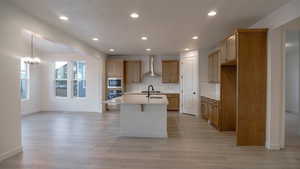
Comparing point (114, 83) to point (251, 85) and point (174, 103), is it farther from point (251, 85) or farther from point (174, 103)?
point (251, 85)

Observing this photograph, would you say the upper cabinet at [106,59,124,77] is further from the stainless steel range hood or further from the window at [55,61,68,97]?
the window at [55,61,68,97]

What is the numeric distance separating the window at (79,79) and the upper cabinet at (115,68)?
1064 mm

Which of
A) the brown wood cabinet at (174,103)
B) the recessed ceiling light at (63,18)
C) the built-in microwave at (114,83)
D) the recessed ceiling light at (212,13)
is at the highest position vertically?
→ the recessed ceiling light at (63,18)

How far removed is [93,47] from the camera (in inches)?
276

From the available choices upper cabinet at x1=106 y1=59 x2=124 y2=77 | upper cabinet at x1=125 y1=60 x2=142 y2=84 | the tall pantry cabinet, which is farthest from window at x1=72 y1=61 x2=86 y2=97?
the tall pantry cabinet

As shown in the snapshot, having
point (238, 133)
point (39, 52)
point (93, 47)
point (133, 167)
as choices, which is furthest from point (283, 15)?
point (39, 52)

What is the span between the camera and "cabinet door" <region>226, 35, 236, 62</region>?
3994mm

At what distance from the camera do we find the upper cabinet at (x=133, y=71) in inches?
345

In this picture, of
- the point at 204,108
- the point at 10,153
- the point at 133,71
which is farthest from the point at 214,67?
the point at 10,153

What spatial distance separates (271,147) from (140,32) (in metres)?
3.91

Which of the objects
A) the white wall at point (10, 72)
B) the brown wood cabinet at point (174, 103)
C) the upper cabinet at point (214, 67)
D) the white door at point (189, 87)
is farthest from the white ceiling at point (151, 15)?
the brown wood cabinet at point (174, 103)

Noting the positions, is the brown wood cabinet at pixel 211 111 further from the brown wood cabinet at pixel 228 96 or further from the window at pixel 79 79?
the window at pixel 79 79

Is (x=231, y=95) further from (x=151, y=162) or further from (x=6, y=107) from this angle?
(x=6, y=107)

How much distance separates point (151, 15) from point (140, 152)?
8.71 ft
